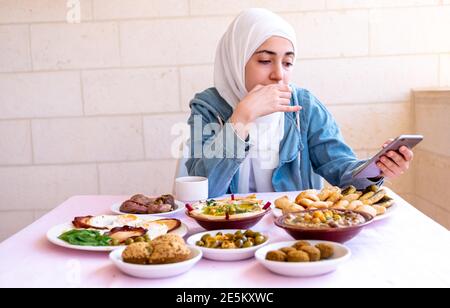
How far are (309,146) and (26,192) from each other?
5.35 feet

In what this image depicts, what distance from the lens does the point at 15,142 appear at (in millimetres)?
2793

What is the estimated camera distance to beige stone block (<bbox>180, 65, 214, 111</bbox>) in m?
2.72

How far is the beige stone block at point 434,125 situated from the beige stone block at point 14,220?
2.08 m

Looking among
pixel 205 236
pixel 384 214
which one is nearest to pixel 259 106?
pixel 384 214

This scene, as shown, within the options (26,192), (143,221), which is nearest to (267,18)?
(143,221)

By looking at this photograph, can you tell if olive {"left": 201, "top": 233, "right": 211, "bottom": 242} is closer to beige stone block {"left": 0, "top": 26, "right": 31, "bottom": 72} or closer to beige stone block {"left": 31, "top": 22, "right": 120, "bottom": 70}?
beige stone block {"left": 31, "top": 22, "right": 120, "bottom": 70}

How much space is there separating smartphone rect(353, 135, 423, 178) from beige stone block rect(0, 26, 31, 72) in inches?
73.2

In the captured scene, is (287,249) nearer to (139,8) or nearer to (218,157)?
(218,157)

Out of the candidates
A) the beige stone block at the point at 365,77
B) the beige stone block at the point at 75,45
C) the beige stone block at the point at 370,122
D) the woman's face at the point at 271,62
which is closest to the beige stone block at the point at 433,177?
the beige stone block at the point at 370,122

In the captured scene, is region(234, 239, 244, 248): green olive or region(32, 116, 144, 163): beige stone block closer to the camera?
region(234, 239, 244, 248): green olive

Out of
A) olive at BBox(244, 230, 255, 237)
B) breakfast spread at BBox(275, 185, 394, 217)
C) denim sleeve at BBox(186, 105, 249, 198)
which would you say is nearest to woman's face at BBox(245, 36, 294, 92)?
denim sleeve at BBox(186, 105, 249, 198)

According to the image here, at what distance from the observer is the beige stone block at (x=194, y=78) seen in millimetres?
2719
